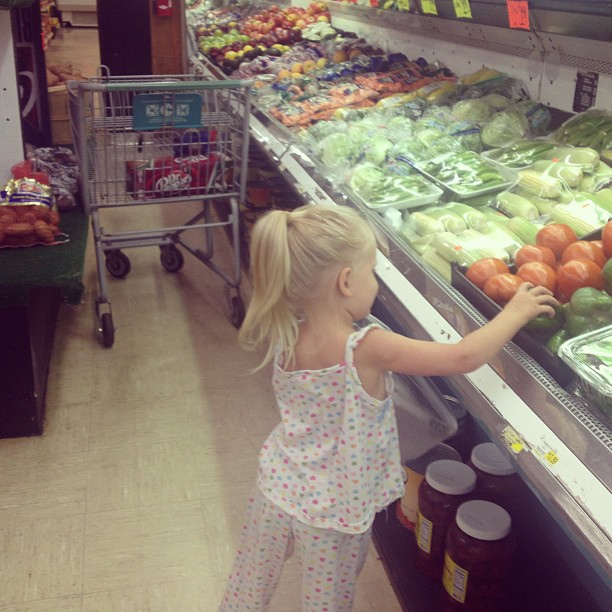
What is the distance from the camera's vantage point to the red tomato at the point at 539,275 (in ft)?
5.12

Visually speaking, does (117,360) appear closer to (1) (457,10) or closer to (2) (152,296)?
(2) (152,296)

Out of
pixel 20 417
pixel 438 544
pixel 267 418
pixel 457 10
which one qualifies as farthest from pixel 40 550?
pixel 457 10

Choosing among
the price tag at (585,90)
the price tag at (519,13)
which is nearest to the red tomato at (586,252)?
the price tag at (519,13)

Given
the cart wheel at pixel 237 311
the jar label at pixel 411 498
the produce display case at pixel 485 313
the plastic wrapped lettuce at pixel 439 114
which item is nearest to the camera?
the produce display case at pixel 485 313

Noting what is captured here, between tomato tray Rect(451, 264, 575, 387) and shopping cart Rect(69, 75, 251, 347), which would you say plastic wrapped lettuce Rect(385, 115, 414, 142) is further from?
→ tomato tray Rect(451, 264, 575, 387)

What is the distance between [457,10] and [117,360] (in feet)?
6.75

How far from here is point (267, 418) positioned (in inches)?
117

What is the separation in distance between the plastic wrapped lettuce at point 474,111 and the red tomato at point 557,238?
133 centimetres

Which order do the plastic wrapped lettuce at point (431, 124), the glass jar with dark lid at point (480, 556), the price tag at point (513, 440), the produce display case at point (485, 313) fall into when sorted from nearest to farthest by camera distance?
the produce display case at point (485, 313), the price tag at point (513, 440), the glass jar with dark lid at point (480, 556), the plastic wrapped lettuce at point (431, 124)

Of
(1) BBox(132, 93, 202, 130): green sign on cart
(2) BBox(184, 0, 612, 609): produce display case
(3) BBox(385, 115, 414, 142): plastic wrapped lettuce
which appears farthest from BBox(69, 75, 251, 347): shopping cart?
(3) BBox(385, 115, 414, 142): plastic wrapped lettuce

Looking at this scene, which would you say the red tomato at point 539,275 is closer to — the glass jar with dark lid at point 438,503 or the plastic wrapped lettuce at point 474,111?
the glass jar with dark lid at point 438,503

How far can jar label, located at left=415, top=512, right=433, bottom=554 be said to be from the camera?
203 cm

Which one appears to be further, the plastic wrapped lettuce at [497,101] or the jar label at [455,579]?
the plastic wrapped lettuce at [497,101]

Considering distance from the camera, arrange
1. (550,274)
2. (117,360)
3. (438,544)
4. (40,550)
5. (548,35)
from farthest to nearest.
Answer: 1. (117,360)
2. (548,35)
3. (40,550)
4. (438,544)
5. (550,274)
